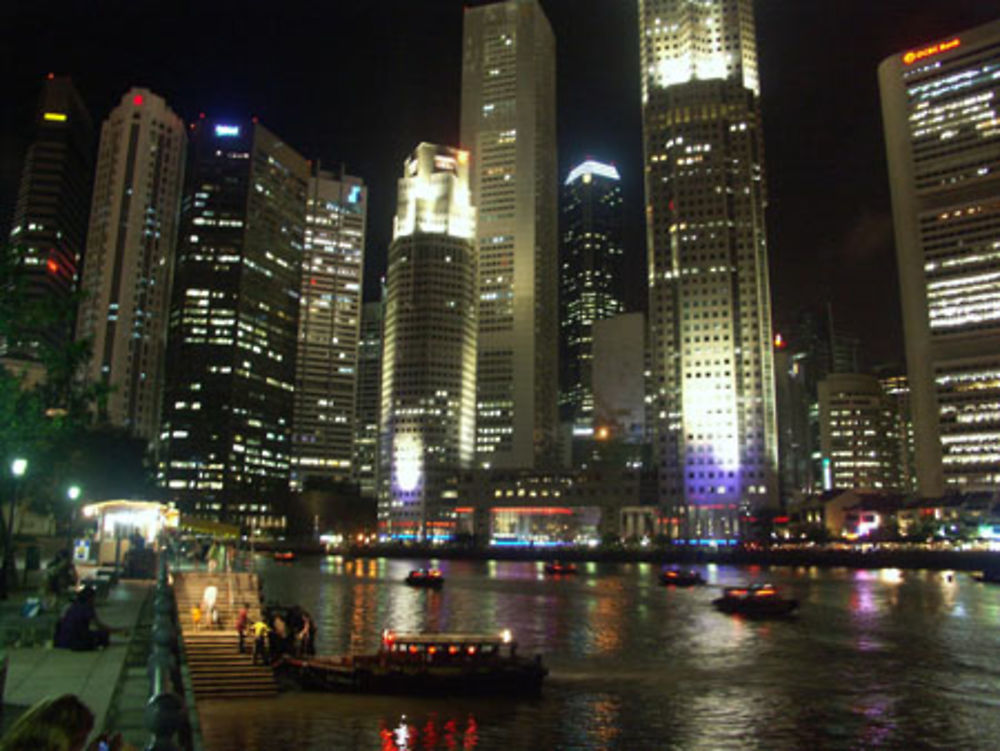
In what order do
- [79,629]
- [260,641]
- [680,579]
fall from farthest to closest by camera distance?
[680,579], [260,641], [79,629]

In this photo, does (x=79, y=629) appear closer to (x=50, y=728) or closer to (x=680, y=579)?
(x=50, y=728)

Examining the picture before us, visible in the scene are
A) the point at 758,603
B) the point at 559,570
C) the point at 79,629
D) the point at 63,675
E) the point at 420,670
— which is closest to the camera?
the point at 63,675

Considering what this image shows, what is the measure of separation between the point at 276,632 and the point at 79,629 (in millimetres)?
19542

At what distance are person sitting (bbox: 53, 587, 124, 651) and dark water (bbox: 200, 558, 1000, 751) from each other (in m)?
6.39

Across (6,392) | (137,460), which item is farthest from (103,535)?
(137,460)

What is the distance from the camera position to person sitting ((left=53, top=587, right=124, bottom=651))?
813 inches

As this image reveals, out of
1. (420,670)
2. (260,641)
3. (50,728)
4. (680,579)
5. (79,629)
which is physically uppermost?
(50,728)

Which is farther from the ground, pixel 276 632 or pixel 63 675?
pixel 63 675

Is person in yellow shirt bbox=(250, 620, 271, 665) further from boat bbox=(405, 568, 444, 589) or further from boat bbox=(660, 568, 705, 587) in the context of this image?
boat bbox=(660, 568, 705, 587)

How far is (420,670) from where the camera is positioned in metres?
35.8

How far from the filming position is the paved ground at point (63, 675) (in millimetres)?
14969

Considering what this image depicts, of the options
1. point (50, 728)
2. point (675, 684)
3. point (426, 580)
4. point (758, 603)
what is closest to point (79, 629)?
point (50, 728)

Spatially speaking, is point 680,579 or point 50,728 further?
point 680,579

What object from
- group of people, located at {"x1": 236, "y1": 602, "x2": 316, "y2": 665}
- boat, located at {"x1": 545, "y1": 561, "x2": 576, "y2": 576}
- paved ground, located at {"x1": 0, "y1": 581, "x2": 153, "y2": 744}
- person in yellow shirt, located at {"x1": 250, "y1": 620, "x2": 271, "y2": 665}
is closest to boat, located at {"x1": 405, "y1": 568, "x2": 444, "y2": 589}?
boat, located at {"x1": 545, "y1": 561, "x2": 576, "y2": 576}
